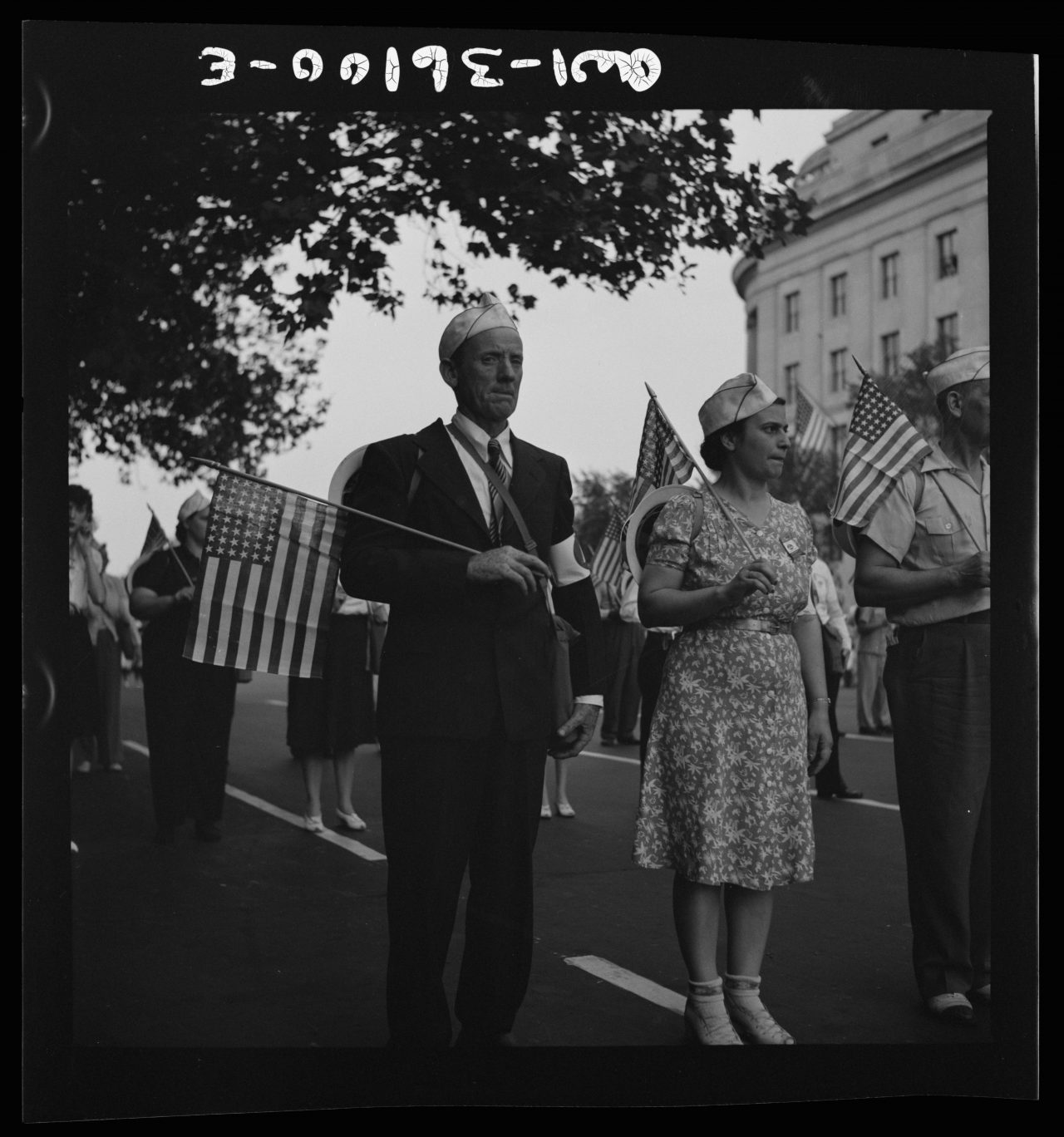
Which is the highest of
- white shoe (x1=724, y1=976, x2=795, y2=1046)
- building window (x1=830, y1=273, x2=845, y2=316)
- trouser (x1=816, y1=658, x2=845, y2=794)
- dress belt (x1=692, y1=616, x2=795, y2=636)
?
building window (x1=830, y1=273, x2=845, y2=316)

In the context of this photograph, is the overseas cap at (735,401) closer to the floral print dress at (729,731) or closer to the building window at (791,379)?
the floral print dress at (729,731)

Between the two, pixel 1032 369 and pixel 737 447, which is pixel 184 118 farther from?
pixel 1032 369

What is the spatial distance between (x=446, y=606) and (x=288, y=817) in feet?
4.21

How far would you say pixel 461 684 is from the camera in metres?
4.63

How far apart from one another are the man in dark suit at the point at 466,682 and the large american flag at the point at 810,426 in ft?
4.09

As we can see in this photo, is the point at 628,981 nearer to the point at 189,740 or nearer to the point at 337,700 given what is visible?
the point at 189,740

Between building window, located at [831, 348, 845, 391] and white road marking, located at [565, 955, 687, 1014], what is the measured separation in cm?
228

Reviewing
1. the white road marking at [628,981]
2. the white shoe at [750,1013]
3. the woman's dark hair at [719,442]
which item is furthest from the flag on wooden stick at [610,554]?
the white shoe at [750,1013]

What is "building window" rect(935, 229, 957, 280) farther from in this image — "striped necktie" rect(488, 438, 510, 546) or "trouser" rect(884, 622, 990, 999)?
"striped necktie" rect(488, 438, 510, 546)

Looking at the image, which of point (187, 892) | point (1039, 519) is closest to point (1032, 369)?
point (1039, 519)

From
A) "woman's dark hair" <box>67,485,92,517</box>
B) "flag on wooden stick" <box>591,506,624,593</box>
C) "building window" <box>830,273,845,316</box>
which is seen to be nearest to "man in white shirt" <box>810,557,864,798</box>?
"building window" <box>830,273,845,316</box>

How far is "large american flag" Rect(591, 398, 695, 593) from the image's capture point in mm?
4914

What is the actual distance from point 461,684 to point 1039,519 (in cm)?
210

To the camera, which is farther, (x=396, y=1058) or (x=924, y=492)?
(x=924, y=492)
